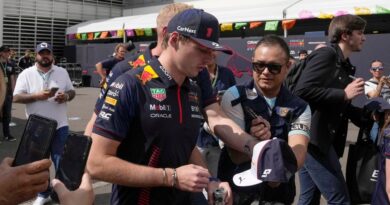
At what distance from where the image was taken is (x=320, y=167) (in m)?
3.73

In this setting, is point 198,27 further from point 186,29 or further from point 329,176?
point 329,176

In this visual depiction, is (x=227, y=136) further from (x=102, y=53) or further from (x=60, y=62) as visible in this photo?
(x=60, y=62)

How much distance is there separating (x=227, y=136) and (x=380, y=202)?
3.79ft

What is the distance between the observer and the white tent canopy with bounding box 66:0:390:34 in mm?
16891

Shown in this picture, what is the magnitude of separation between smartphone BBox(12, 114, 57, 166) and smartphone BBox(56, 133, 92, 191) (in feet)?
0.60

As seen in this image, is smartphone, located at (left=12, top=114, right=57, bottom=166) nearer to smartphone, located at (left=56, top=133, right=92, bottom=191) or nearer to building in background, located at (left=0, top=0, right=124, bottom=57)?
smartphone, located at (left=56, top=133, right=92, bottom=191)

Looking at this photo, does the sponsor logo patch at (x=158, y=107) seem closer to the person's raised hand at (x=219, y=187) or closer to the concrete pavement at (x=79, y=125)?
the person's raised hand at (x=219, y=187)

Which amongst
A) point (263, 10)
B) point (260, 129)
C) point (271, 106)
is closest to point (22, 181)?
point (260, 129)

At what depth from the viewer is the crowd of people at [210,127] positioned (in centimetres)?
225

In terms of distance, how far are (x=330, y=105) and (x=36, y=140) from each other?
Result: 2.64 m

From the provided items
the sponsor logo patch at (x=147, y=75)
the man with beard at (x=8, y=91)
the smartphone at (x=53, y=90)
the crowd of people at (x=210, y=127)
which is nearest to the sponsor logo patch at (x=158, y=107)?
the crowd of people at (x=210, y=127)

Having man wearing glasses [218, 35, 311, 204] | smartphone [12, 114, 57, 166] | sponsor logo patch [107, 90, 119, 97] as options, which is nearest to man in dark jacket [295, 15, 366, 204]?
man wearing glasses [218, 35, 311, 204]

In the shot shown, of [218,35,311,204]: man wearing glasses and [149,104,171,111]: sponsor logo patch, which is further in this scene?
[218,35,311,204]: man wearing glasses

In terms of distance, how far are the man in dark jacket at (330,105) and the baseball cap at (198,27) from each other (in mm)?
1604
